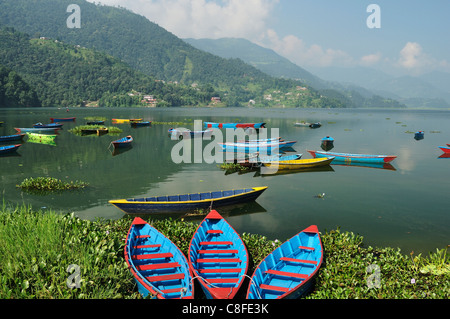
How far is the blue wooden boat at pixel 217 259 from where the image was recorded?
28.6 feet

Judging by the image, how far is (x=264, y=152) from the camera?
40.8 metres

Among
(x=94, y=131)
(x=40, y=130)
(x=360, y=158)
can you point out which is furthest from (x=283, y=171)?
(x=40, y=130)

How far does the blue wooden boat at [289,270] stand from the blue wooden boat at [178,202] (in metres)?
7.07

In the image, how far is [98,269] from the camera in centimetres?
930

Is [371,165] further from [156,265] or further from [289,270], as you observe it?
[156,265]

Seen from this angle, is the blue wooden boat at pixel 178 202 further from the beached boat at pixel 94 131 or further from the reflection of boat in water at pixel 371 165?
the beached boat at pixel 94 131

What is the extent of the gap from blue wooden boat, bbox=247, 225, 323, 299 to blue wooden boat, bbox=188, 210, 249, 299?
0.61 metres

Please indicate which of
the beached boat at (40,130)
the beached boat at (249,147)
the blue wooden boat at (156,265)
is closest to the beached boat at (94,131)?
the beached boat at (40,130)

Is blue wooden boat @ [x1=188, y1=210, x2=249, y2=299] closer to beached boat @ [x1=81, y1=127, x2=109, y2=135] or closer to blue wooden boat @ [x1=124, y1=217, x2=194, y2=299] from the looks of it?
blue wooden boat @ [x1=124, y1=217, x2=194, y2=299]

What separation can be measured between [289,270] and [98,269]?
6587 mm

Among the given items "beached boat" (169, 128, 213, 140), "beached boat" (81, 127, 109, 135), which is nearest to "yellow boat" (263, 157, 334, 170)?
"beached boat" (169, 128, 213, 140)

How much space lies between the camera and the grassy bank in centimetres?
822

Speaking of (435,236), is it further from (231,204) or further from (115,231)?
(115,231)

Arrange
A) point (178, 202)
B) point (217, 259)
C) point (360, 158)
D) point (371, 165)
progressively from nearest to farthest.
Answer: point (217, 259)
point (178, 202)
point (371, 165)
point (360, 158)
